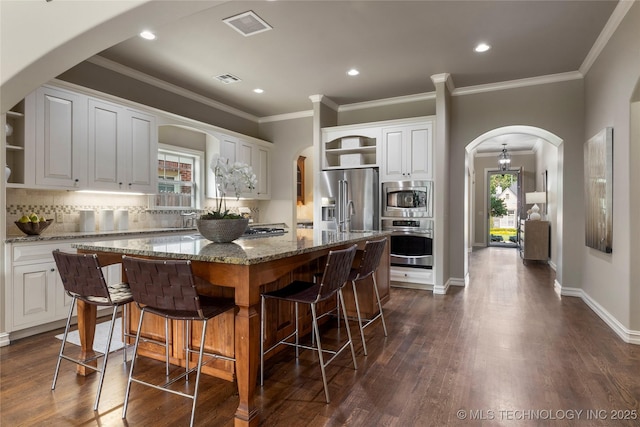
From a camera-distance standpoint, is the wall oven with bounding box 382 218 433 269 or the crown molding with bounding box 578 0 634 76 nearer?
the crown molding with bounding box 578 0 634 76

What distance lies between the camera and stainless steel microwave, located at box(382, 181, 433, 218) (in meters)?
5.03

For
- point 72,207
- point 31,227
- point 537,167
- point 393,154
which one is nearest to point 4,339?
point 31,227

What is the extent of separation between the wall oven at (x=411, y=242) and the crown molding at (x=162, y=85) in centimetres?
329

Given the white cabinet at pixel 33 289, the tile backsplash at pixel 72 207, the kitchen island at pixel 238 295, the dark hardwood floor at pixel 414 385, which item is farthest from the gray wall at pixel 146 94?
the dark hardwood floor at pixel 414 385

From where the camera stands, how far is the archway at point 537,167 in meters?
5.03

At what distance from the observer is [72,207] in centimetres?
397

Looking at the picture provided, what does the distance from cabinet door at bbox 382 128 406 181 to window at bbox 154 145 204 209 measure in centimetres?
286

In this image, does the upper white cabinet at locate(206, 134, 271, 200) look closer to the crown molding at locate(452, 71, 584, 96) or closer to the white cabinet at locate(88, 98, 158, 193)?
the white cabinet at locate(88, 98, 158, 193)

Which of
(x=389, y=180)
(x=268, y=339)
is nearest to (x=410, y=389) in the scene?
(x=268, y=339)

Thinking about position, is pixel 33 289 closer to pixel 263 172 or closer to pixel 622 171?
pixel 263 172

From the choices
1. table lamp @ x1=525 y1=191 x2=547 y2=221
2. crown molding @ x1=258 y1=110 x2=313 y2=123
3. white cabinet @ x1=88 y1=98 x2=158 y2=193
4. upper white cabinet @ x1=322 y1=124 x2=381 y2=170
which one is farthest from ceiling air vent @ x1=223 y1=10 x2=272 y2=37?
table lamp @ x1=525 y1=191 x2=547 y2=221

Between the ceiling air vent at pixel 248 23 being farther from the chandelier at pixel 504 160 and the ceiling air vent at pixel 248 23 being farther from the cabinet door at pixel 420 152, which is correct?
the chandelier at pixel 504 160

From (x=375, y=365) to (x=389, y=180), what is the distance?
321 centimetres

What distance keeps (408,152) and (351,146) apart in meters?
0.92
